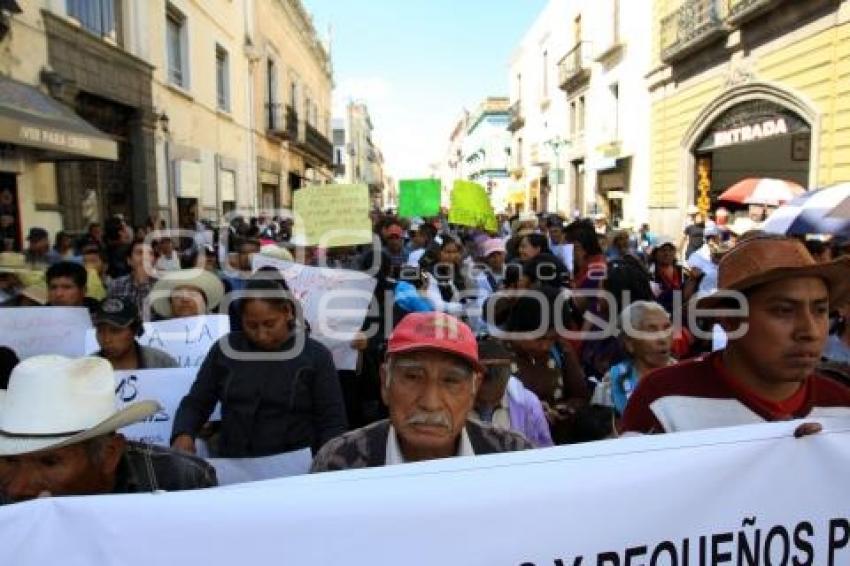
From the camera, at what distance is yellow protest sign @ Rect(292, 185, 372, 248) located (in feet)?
21.5

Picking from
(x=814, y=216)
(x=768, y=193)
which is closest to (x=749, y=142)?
(x=768, y=193)

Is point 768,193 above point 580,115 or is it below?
below

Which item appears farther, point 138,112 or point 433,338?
point 138,112

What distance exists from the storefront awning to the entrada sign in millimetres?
12962

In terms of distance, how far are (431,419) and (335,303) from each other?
2423mm

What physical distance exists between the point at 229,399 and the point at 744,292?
84.5 inches

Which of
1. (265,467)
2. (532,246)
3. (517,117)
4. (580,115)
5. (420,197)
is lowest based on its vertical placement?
(265,467)

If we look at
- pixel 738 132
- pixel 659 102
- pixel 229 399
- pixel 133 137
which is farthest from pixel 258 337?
pixel 659 102

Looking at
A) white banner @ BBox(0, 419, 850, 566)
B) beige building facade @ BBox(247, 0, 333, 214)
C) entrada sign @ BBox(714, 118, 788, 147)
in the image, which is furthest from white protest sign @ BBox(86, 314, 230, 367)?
beige building facade @ BBox(247, 0, 333, 214)

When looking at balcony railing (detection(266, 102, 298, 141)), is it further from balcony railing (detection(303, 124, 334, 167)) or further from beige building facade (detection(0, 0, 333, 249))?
balcony railing (detection(303, 124, 334, 167))

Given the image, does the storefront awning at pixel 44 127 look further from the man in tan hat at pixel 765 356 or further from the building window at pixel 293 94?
the building window at pixel 293 94

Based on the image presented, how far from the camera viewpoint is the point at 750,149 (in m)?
18.9

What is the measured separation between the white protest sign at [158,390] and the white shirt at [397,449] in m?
1.81

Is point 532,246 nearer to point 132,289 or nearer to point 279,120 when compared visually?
point 132,289
